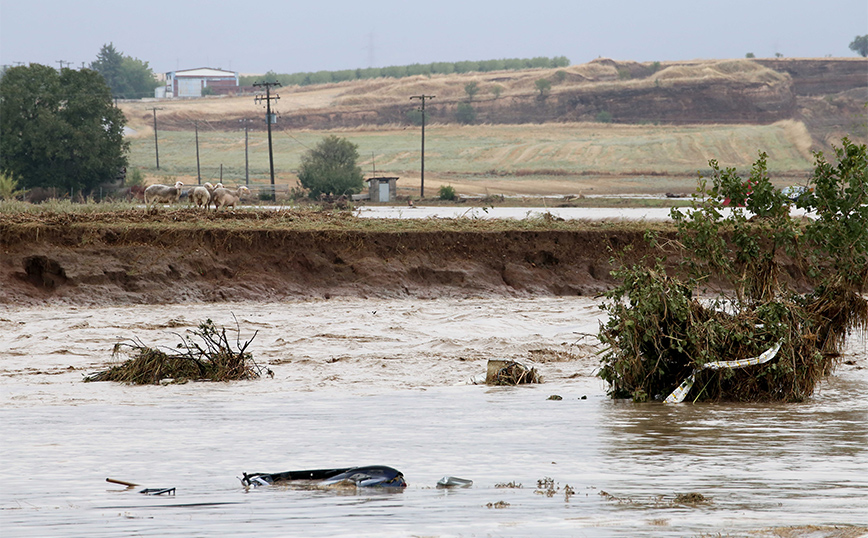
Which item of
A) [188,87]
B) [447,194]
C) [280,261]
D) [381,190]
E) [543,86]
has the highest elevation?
[188,87]

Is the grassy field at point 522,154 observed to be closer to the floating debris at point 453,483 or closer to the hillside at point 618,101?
the hillside at point 618,101

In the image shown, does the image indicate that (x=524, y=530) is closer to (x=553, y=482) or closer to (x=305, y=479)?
(x=553, y=482)

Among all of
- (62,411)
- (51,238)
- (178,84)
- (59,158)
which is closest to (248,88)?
(178,84)

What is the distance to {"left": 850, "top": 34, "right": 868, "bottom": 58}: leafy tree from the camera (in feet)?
608

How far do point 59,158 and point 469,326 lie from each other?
51.1 m

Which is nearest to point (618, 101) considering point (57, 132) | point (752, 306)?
point (57, 132)

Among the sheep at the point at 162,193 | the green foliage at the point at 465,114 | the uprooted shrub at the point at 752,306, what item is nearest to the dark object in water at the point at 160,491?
the uprooted shrub at the point at 752,306

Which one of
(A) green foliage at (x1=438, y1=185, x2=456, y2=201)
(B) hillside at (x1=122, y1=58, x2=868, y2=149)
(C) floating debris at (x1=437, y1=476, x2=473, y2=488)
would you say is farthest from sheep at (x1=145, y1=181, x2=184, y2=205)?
(B) hillside at (x1=122, y1=58, x2=868, y2=149)

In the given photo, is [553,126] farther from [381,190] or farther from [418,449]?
[418,449]

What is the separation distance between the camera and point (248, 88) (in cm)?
18425

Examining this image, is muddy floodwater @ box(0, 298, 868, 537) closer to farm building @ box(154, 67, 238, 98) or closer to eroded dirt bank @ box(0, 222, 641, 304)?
eroded dirt bank @ box(0, 222, 641, 304)

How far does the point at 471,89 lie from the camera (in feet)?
464

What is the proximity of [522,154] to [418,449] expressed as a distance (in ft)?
299

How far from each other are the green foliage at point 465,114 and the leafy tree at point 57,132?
71.4 metres
